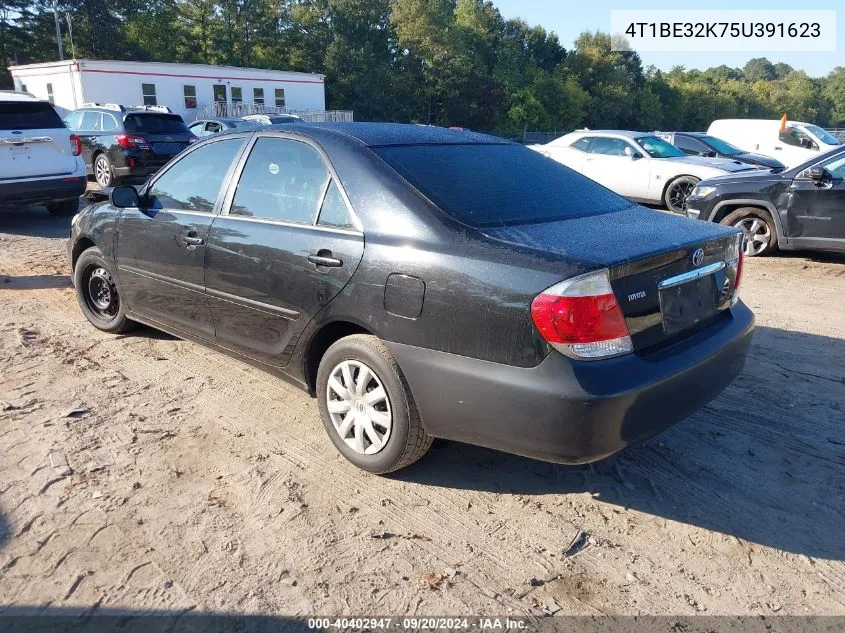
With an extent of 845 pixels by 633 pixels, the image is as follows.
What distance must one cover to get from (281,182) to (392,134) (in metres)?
0.67

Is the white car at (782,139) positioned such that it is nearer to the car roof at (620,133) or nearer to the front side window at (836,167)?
the car roof at (620,133)

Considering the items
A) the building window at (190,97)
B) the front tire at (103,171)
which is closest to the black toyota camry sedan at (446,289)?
the front tire at (103,171)

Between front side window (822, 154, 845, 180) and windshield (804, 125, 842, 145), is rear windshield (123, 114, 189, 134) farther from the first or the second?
windshield (804, 125, 842, 145)

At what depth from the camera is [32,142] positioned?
9500 millimetres

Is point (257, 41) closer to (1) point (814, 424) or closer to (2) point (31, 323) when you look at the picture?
(2) point (31, 323)

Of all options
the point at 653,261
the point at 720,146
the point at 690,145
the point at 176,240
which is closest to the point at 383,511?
the point at 653,261

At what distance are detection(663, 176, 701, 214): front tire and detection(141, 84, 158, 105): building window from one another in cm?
2415

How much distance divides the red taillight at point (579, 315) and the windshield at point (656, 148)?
10.8 metres

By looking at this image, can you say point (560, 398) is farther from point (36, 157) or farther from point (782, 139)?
point (782, 139)

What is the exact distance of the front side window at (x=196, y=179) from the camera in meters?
4.19

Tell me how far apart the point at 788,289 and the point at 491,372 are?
17.9 ft

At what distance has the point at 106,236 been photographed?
5.02 meters

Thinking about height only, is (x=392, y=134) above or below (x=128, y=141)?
above

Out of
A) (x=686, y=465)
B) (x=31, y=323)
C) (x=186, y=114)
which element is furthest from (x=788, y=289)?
(x=186, y=114)
